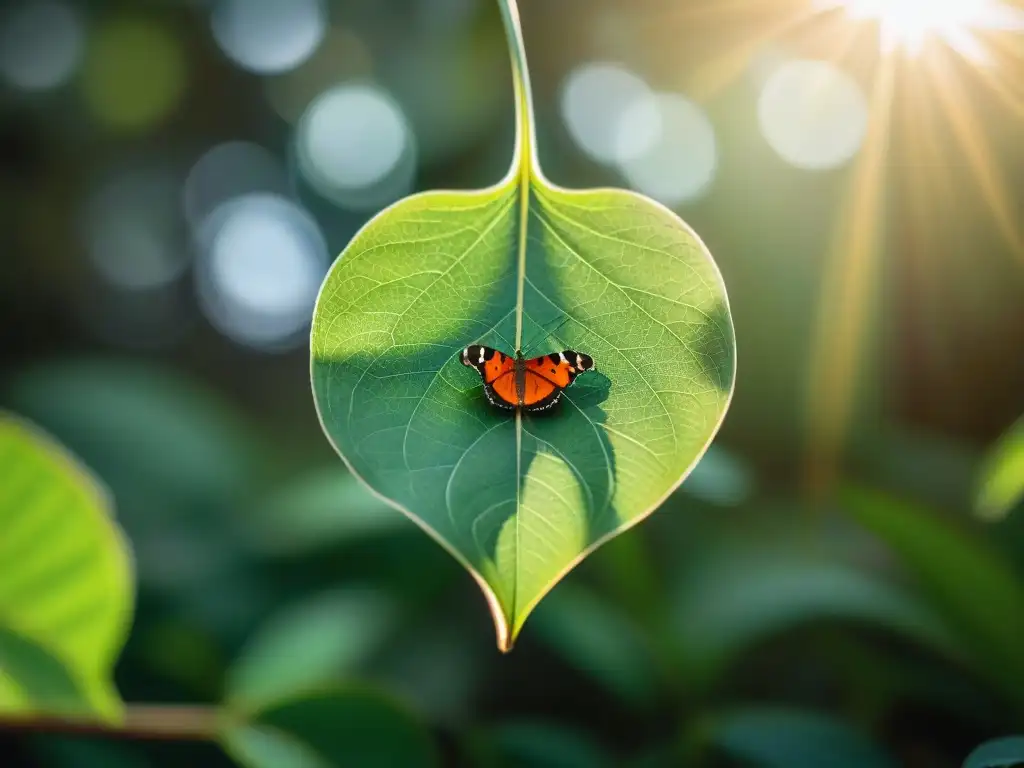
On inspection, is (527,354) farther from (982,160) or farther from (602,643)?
(982,160)

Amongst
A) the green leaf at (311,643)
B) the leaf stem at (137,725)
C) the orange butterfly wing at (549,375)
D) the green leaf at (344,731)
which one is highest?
the orange butterfly wing at (549,375)

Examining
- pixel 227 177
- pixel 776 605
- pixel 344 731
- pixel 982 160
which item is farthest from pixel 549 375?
pixel 227 177

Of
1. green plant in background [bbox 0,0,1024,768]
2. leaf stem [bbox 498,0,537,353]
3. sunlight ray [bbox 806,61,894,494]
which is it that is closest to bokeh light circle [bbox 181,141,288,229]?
green plant in background [bbox 0,0,1024,768]

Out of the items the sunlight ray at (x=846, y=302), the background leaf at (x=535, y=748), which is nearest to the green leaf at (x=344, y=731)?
the background leaf at (x=535, y=748)

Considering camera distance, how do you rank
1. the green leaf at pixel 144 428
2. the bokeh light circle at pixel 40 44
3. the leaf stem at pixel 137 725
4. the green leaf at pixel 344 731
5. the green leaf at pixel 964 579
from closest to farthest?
1. the leaf stem at pixel 137 725
2. the green leaf at pixel 344 731
3. the green leaf at pixel 964 579
4. the green leaf at pixel 144 428
5. the bokeh light circle at pixel 40 44

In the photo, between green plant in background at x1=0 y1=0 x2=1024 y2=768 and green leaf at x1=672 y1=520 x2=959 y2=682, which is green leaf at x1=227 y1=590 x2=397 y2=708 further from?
green leaf at x1=672 y1=520 x2=959 y2=682

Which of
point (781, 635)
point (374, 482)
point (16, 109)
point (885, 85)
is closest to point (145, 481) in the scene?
point (781, 635)

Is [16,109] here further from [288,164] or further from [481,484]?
[481,484]

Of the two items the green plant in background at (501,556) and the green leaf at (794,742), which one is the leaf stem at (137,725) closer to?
the green plant in background at (501,556)
